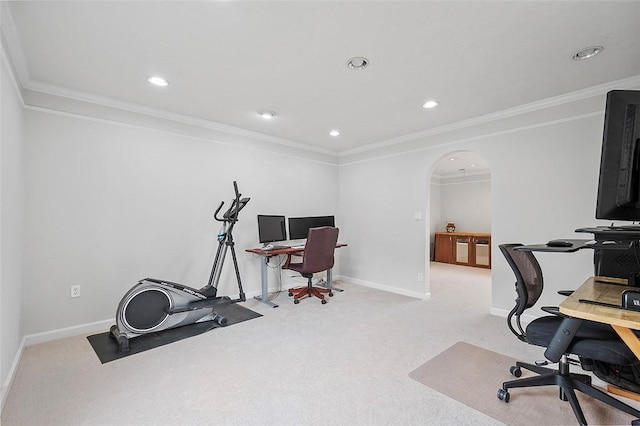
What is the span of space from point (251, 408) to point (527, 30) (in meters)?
2.98

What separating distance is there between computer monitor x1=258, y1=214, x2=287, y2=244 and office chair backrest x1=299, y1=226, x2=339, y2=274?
2.02ft

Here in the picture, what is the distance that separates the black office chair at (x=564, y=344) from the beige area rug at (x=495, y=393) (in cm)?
8

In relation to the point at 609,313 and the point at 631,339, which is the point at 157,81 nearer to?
the point at 609,313

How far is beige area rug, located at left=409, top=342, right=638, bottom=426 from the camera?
165cm

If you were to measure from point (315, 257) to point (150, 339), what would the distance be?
206cm

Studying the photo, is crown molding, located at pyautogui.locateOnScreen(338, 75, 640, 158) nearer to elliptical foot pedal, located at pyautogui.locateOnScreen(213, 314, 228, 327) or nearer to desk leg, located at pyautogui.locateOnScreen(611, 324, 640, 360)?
desk leg, located at pyautogui.locateOnScreen(611, 324, 640, 360)

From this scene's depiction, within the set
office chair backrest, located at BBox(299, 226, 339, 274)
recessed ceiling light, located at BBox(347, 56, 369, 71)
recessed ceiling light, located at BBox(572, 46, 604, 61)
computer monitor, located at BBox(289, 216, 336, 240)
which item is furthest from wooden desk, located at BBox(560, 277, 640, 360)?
computer monitor, located at BBox(289, 216, 336, 240)

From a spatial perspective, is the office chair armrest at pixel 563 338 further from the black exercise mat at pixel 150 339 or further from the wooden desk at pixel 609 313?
the black exercise mat at pixel 150 339

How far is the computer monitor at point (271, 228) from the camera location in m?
4.09

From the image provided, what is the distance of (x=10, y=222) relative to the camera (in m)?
2.07

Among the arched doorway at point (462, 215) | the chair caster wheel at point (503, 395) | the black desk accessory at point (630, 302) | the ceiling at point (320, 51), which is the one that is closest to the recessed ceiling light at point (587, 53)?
the ceiling at point (320, 51)

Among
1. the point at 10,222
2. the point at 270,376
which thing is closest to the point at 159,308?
the point at 10,222

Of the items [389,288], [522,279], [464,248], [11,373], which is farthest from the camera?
[464,248]

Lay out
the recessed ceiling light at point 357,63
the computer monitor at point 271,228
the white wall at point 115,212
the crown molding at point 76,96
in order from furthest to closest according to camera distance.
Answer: the computer monitor at point 271,228 → the white wall at point 115,212 → the recessed ceiling light at point 357,63 → the crown molding at point 76,96
